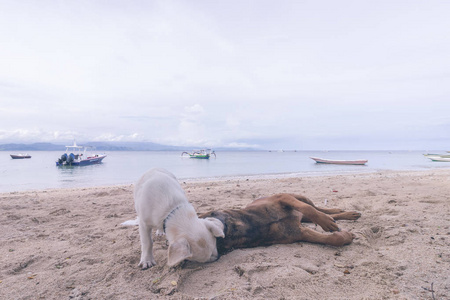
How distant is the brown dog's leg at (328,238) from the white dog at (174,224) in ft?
4.57

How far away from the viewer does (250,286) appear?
2516 millimetres

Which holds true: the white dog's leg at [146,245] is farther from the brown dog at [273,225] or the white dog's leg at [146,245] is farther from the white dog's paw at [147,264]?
the brown dog at [273,225]

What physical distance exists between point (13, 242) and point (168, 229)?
3213 millimetres

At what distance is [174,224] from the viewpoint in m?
2.89

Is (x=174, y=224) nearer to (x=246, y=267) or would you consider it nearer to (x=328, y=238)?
(x=246, y=267)

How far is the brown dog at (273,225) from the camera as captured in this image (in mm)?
3414

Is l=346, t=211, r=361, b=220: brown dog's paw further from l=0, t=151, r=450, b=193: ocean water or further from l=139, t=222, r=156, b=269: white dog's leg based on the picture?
l=0, t=151, r=450, b=193: ocean water

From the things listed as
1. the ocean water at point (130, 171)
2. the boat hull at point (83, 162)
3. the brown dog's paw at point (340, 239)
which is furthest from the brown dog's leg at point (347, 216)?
the boat hull at point (83, 162)

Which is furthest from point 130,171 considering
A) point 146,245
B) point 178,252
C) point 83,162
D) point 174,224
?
point 178,252

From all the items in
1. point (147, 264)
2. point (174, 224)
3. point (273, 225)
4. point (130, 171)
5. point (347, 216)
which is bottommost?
point (130, 171)

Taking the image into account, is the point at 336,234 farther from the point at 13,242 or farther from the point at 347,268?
the point at 13,242

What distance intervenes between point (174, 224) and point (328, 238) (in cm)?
219

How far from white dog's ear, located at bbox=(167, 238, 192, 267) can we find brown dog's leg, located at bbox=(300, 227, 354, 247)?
1921mm

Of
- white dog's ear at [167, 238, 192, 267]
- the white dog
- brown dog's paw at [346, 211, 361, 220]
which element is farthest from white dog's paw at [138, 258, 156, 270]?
brown dog's paw at [346, 211, 361, 220]
